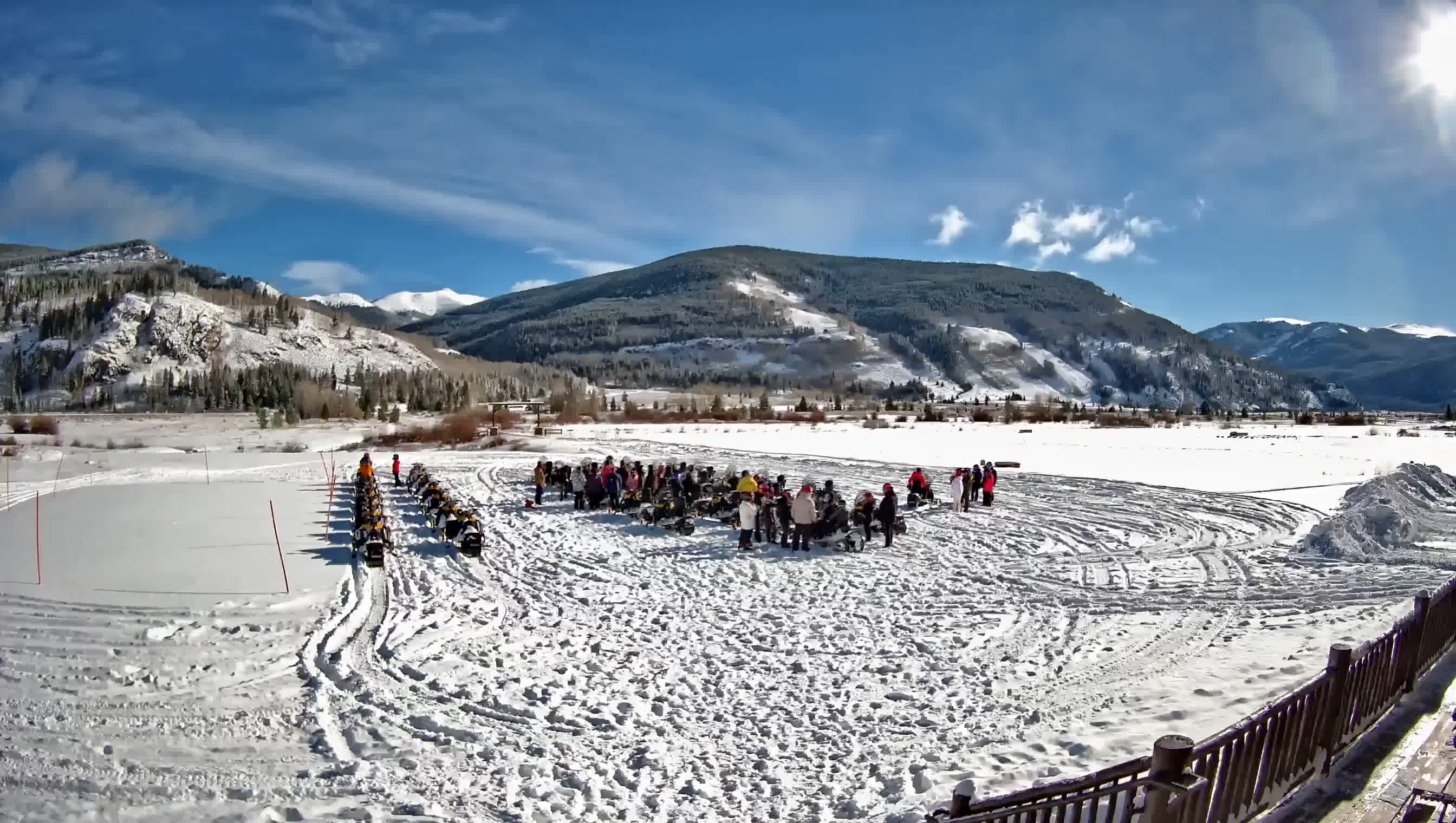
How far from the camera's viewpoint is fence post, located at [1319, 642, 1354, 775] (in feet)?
18.4

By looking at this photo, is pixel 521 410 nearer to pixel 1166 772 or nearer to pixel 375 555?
pixel 375 555

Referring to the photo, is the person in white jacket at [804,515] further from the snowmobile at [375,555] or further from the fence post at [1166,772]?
the fence post at [1166,772]

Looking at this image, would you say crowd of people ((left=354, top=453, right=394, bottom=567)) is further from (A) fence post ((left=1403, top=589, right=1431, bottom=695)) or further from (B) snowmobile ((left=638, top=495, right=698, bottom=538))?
(A) fence post ((left=1403, top=589, right=1431, bottom=695))

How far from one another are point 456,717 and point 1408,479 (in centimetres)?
2396

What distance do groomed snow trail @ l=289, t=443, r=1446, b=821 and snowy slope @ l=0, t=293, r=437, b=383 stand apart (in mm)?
113312

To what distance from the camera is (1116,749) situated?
6.98 meters

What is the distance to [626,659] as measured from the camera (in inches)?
391

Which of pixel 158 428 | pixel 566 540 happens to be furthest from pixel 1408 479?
pixel 158 428

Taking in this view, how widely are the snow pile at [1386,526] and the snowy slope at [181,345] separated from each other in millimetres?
122376

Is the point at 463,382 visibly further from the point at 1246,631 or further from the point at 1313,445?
the point at 1246,631

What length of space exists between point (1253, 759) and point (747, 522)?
12469 mm

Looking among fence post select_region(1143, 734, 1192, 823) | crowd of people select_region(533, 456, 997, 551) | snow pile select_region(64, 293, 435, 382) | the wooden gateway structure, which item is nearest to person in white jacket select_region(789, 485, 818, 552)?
crowd of people select_region(533, 456, 997, 551)

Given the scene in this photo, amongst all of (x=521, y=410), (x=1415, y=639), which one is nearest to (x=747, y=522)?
(x=1415, y=639)

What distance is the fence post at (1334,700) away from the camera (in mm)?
5621
